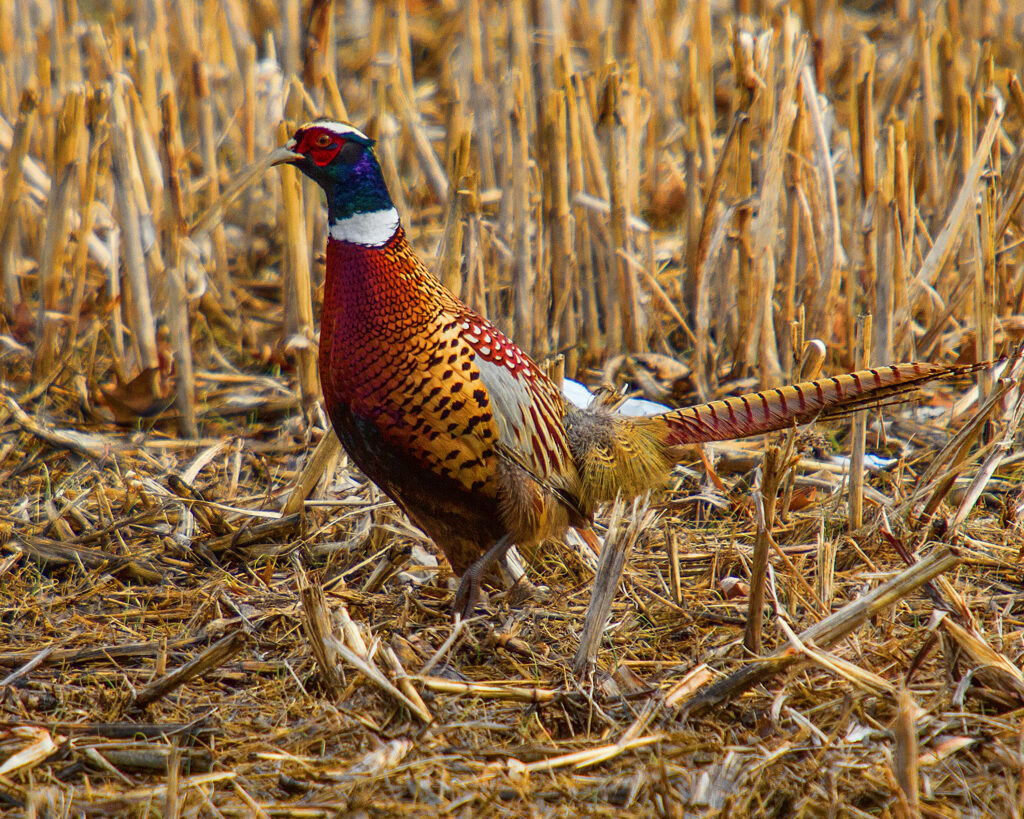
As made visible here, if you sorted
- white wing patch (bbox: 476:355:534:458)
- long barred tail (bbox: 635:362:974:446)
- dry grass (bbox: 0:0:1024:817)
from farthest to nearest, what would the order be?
white wing patch (bbox: 476:355:534:458) < long barred tail (bbox: 635:362:974:446) < dry grass (bbox: 0:0:1024:817)

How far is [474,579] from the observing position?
254 cm

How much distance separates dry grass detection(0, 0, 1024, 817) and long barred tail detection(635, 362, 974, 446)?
10cm

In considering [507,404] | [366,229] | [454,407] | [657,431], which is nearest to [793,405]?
[657,431]

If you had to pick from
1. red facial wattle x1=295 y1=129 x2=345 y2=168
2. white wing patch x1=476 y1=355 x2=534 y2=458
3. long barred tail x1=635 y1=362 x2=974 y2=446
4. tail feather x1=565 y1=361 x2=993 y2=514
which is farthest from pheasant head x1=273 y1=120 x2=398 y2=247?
long barred tail x1=635 y1=362 x2=974 y2=446

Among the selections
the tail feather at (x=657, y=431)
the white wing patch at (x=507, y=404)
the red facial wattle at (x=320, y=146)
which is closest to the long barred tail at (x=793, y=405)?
the tail feather at (x=657, y=431)

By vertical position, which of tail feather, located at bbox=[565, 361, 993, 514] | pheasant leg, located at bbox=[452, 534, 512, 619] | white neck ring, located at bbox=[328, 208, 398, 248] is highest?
white neck ring, located at bbox=[328, 208, 398, 248]

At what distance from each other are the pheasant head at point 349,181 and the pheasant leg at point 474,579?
0.78 m

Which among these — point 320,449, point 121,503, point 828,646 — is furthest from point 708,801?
point 121,503

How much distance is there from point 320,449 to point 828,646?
155 cm

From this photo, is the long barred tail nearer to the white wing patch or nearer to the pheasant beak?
the white wing patch

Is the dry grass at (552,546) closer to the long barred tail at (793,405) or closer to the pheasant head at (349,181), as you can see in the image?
the long barred tail at (793,405)

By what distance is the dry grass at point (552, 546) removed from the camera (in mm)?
1844

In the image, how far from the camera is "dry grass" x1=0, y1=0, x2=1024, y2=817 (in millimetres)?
1844

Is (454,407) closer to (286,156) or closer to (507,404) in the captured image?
(507,404)
